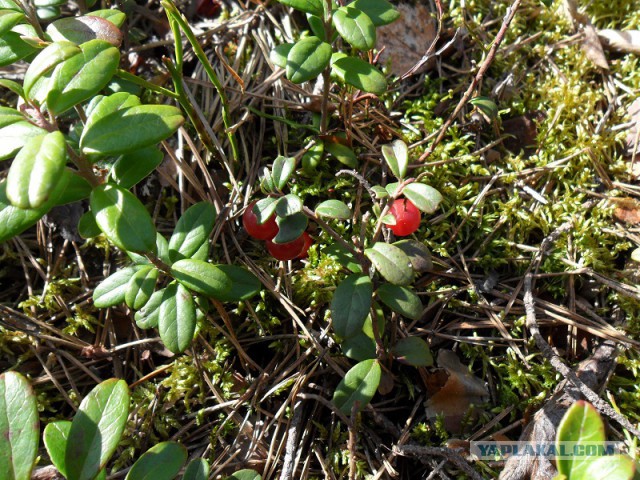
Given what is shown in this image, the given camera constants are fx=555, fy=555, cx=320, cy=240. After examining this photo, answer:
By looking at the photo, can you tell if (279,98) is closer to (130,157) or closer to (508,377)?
(130,157)

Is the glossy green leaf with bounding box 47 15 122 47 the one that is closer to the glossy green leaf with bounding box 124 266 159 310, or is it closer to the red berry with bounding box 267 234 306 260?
the glossy green leaf with bounding box 124 266 159 310

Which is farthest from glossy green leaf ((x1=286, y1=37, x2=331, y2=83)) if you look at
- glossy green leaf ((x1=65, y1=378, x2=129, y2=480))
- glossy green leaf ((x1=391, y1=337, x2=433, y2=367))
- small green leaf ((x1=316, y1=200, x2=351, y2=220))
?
glossy green leaf ((x1=65, y1=378, x2=129, y2=480))

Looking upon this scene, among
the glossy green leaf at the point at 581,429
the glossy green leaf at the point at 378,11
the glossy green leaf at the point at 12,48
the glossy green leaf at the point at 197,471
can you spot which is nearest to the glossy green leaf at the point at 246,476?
the glossy green leaf at the point at 197,471

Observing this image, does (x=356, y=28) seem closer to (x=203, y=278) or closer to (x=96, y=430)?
(x=203, y=278)

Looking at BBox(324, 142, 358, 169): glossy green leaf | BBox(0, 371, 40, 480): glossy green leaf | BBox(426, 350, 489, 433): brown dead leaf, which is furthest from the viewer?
BBox(324, 142, 358, 169): glossy green leaf

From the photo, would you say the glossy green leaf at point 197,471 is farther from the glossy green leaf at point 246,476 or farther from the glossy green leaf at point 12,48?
the glossy green leaf at point 12,48
